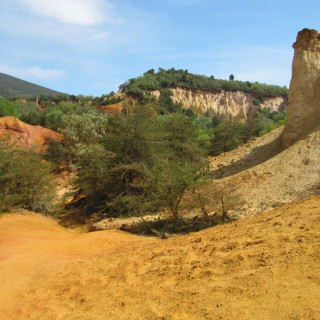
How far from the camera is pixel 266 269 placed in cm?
450

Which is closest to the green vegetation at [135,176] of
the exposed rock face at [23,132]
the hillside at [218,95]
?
the exposed rock face at [23,132]

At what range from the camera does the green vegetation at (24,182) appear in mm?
13578

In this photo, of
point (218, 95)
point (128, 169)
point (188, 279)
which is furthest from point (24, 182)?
point (218, 95)

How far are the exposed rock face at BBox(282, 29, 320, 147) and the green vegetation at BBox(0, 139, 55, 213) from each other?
11.5m

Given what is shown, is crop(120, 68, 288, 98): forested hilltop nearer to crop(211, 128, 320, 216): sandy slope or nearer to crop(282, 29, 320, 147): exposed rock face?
crop(282, 29, 320, 147): exposed rock face

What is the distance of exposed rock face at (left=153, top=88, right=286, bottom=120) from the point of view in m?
64.8

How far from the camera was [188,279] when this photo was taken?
5.10 m

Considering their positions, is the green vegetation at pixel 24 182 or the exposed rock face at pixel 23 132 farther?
the exposed rock face at pixel 23 132

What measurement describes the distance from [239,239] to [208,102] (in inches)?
2445

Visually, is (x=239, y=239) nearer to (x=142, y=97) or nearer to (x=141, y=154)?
(x=141, y=154)

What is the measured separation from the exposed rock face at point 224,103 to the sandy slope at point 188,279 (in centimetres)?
5854

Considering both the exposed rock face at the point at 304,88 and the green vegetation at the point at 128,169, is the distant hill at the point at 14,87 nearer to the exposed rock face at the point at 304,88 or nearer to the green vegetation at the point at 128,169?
the green vegetation at the point at 128,169

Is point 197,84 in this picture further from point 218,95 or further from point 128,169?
point 128,169

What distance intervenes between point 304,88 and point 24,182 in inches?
532
